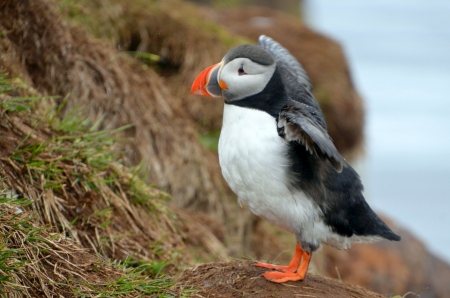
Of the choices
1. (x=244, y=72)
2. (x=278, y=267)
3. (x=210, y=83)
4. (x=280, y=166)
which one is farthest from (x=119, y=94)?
(x=280, y=166)

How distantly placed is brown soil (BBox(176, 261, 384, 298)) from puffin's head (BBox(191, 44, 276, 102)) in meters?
0.96

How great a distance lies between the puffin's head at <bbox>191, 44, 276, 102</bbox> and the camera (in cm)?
374

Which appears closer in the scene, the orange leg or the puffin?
the puffin

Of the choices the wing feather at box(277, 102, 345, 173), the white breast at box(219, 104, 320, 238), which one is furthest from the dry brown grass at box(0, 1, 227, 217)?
the wing feather at box(277, 102, 345, 173)

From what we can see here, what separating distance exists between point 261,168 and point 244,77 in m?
0.51

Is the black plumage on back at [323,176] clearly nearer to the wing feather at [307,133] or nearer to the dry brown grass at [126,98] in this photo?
the wing feather at [307,133]

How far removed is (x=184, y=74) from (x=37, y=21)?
9.49ft

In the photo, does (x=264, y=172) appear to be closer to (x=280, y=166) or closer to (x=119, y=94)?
(x=280, y=166)

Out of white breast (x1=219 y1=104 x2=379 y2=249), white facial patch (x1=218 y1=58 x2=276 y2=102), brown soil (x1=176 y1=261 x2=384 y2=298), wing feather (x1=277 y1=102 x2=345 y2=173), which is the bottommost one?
brown soil (x1=176 y1=261 x2=384 y2=298)

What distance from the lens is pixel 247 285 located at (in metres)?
3.80

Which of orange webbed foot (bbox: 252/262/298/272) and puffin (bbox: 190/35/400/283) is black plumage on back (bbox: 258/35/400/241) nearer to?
puffin (bbox: 190/35/400/283)

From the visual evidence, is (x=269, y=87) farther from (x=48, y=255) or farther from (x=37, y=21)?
(x=37, y=21)

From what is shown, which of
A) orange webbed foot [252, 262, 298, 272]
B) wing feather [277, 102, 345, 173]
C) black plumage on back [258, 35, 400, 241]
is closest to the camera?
wing feather [277, 102, 345, 173]

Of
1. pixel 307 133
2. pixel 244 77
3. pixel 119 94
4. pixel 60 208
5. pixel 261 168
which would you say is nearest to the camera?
pixel 307 133
